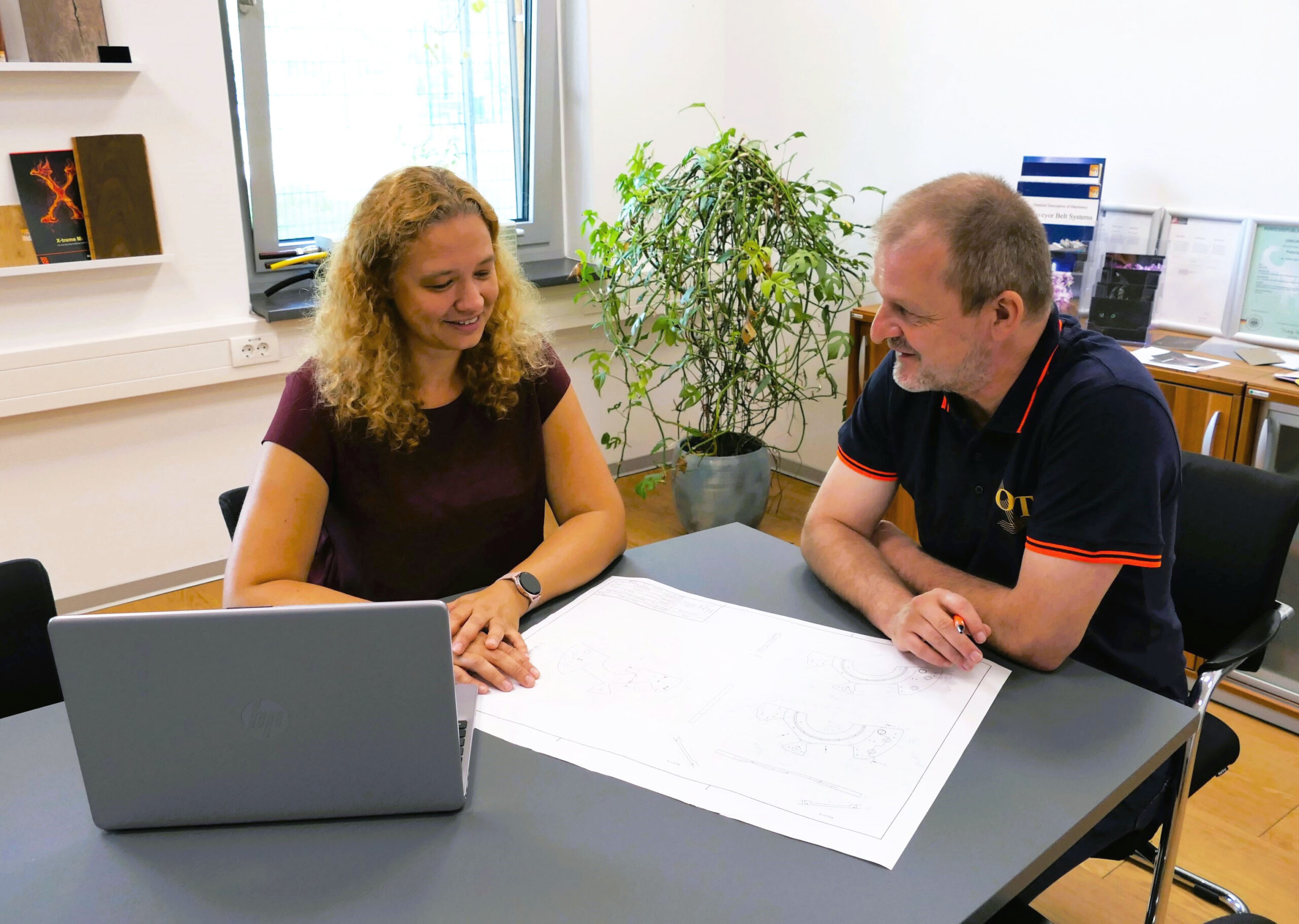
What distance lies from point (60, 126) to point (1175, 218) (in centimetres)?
291

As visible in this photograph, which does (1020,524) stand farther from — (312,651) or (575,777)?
(312,651)

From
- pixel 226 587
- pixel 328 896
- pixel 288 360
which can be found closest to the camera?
pixel 328 896

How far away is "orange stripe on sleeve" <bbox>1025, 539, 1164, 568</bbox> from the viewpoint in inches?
50.1

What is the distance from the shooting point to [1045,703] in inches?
46.8

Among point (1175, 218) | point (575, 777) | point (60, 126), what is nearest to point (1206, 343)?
point (1175, 218)

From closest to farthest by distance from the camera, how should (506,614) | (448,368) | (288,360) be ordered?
(506,614), (448,368), (288,360)

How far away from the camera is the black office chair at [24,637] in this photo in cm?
140

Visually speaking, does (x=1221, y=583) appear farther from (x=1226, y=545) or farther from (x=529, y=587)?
(x=529, y=587)

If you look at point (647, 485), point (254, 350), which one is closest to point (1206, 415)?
point (647, 485)

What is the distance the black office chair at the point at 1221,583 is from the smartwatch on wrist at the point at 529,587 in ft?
2.83

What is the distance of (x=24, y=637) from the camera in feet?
4.63

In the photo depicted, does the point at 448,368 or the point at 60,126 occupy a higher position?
the point at 60,126

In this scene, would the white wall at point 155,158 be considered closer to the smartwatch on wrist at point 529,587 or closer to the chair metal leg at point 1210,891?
the smartwatch on wrist at point 529,587

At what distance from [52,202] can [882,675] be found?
8.02 ft
